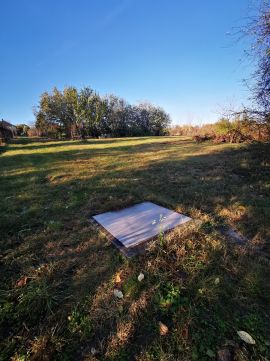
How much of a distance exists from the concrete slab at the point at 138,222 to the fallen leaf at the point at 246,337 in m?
1.15

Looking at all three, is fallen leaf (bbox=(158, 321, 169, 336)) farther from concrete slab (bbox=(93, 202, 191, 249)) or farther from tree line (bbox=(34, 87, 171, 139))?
tree line (bbox=(34, 87, 171, 139))

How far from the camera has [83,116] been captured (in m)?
28.2

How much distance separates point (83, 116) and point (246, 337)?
97.3 feet

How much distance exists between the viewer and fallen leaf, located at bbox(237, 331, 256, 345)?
4.29 ft

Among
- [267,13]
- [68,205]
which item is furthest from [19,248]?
[267,13]

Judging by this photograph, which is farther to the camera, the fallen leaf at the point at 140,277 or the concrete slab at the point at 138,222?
the concrete slab at the point at 138,222

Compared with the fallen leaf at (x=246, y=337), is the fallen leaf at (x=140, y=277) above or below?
above

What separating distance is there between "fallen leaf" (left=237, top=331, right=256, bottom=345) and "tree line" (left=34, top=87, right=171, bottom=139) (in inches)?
1045

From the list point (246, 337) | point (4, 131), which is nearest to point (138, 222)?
point (246, 337)

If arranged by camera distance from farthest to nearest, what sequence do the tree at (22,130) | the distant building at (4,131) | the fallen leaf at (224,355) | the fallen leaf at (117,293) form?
1. the tree at (22,130)
2. the distant building at (4,131)
3. the fallen leaf at (117,293)
4. the fallen leaf at (224,355)

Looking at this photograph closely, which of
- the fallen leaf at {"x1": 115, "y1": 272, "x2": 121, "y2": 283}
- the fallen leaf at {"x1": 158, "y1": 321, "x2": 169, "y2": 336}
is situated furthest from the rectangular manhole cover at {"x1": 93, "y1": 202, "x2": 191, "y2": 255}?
the fallen leaf at {"x1": 158, "y1": 321, "x2": 169, "y2": 336}

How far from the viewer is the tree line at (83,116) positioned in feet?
89.9

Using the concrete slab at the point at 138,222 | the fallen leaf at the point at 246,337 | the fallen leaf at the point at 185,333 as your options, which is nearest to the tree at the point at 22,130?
the concrete slab at the point at 138,222

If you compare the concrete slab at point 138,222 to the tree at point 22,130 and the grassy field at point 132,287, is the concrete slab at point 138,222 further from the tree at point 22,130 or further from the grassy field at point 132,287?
the tree at point 22,130
